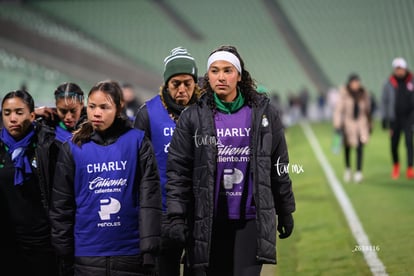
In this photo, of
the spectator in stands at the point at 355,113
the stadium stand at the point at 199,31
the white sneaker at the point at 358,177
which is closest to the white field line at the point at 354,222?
the white sneaker at the point at 358,177

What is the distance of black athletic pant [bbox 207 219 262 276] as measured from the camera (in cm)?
482

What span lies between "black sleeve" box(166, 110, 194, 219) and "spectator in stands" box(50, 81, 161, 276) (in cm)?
9

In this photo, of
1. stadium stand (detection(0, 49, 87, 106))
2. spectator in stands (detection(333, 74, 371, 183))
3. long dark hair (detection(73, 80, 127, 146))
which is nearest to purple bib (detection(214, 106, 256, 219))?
long dark hair (detection(73, 80, 127, 146))

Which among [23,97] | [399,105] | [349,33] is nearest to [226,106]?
[23,97]

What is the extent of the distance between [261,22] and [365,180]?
28.6 metres

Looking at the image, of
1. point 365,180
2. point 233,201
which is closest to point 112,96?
point 233,201

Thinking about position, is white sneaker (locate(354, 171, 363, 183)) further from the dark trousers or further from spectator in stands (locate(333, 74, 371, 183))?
the dark trousers

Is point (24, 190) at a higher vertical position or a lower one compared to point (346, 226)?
higher

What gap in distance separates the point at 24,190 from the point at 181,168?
1.17 meters

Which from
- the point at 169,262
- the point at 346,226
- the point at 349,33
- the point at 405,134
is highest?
the point at 349,33

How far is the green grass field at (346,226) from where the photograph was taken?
7.83 metres

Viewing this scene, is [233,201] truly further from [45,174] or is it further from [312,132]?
[312,132]

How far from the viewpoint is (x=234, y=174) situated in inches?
190

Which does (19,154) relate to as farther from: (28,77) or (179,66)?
(28,77)
